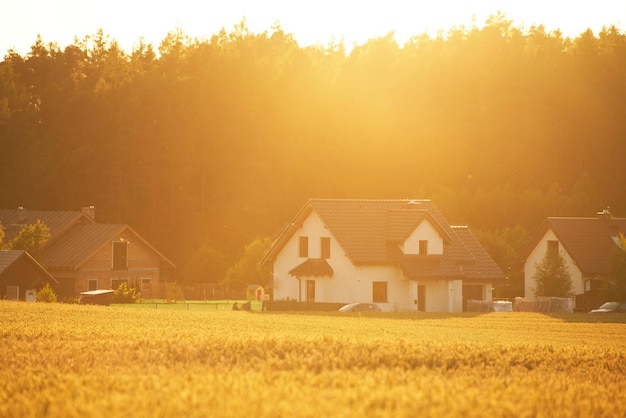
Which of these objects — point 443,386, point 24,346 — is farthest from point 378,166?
point 443,386

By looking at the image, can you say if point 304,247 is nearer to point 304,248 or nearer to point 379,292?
point 304,248

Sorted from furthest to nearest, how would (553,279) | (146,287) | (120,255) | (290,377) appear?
(146,287) < (120,255) < (553,279) < (290,377)

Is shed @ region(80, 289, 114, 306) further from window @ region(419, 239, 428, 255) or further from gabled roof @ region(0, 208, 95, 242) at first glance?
window @ region(419, 239, 428, 255)

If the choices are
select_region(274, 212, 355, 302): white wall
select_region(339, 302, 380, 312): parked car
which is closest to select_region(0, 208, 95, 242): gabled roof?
select_region(274, 212, 355, 302): white wall

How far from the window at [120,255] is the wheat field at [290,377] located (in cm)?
5116

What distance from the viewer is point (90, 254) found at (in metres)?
81.6

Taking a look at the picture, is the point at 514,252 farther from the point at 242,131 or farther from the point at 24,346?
the point at 24,346

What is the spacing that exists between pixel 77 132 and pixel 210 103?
12.2 m

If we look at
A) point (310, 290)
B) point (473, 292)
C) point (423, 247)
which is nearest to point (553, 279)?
point (473, 292)

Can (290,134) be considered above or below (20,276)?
above

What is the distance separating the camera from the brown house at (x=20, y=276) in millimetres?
68688

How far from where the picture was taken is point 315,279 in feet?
227

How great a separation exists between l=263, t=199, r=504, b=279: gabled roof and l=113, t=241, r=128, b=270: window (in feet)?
57.5

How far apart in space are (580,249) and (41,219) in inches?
1600
